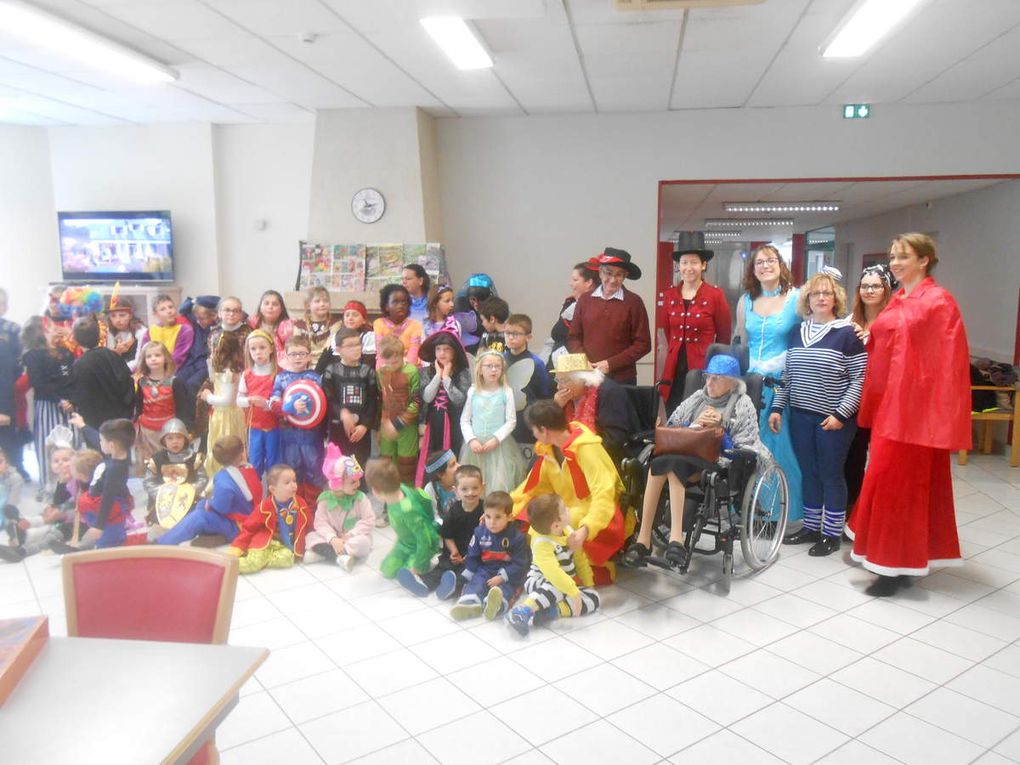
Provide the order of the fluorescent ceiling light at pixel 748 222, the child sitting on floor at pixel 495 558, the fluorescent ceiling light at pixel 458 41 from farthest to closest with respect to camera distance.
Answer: the fluorescent ceiling light at pixel 748 222, the fluorescent ceiling light at pixel 458 41, the child sitting on floor at pixel 495 558

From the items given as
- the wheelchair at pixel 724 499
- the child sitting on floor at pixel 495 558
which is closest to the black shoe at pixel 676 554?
the wheelchair at pixel 724 499

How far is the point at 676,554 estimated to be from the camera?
11.9ft

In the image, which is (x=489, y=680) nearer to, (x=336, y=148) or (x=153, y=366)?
(x=153, y=366)

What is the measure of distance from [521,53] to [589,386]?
245 cm

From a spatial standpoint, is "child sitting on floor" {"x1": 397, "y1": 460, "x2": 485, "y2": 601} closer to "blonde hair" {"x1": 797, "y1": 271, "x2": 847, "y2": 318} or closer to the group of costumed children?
the group of costumed children

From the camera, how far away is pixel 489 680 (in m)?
2.95

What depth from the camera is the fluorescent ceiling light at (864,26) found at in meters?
4.10

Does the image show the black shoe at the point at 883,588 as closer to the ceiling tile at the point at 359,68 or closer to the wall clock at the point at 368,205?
the ceiling tile at the point at 359,68

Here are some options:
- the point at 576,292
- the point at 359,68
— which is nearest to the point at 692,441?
the point at 576,292

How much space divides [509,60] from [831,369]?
119 inches

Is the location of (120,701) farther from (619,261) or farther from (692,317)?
(692,317)

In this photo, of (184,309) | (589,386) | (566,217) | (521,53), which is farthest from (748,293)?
(184,309)

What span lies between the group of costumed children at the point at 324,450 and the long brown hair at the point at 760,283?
1.46 m

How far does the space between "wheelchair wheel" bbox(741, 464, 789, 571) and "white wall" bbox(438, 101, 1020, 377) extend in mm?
3088
